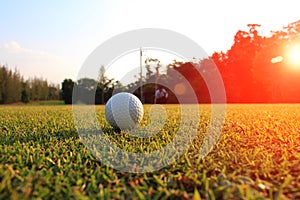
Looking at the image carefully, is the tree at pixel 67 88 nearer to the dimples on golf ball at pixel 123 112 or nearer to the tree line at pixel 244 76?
the tree line at pixel 244 76

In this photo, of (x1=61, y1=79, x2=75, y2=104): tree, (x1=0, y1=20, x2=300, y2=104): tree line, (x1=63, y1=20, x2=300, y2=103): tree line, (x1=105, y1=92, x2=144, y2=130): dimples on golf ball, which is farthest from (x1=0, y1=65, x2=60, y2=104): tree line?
(x1=105, y1=92, x2=144, y2=130): dimples on golf ball

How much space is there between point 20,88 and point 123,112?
1195 inches

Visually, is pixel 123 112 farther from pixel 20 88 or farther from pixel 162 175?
pixel 20 88

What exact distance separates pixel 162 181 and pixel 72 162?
0.80 metres

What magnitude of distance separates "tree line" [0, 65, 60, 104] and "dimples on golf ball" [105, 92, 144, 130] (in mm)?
28893

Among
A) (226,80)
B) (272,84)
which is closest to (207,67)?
(226,80)

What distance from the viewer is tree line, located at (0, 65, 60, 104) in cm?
2809

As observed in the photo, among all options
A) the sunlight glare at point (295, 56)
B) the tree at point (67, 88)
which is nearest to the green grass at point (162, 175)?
the sunlight glare at point (295, 56)

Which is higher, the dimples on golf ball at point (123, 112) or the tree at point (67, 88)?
the tree at point (67, 88)

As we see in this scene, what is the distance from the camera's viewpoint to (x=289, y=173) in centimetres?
164

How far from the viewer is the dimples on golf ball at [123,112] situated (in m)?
3.49

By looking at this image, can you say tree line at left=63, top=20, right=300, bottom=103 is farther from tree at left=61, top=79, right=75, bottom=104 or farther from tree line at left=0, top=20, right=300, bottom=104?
tree at left=61, top=79, right=75, bottom=104

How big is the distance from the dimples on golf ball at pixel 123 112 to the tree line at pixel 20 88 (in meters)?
28.9

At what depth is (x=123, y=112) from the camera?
138 inches
